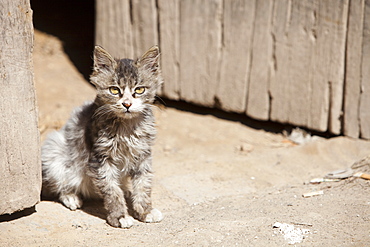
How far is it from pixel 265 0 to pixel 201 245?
9.43 feet

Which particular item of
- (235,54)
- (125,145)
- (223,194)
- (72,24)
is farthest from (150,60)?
(72,24)

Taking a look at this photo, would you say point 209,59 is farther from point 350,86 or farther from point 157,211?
point 157,211

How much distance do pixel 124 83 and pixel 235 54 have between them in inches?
82.5

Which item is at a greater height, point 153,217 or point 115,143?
point 115,143

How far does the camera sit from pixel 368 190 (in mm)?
3846

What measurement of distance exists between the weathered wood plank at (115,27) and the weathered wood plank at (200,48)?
28.6 inches

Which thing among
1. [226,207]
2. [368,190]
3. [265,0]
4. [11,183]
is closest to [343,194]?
[368,190]

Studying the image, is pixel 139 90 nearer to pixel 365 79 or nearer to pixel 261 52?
pixel 261 52

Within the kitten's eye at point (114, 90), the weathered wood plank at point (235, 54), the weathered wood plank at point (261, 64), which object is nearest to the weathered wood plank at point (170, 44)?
the weathered wood plank at point (235, 54)

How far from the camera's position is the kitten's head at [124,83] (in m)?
3.61

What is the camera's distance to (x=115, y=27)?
597cm

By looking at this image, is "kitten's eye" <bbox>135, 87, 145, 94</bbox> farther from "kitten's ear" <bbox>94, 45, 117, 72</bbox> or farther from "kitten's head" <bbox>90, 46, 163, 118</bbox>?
"kitten's ear" <bbox>94, 45, 117, 72</bbox>

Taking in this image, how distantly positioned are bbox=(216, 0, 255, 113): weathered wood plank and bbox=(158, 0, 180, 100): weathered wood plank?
1.90 feet

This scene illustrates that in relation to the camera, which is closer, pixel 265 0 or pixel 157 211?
pixel 157 211
